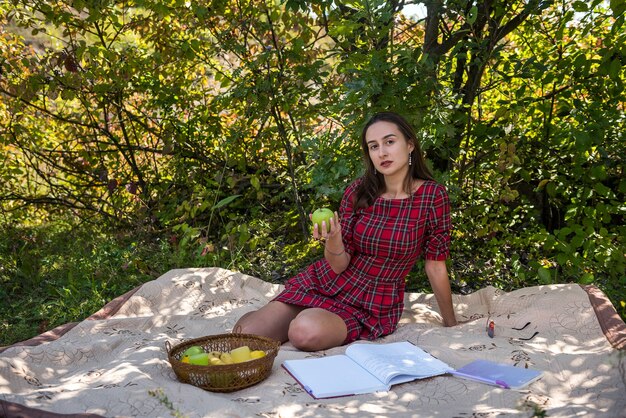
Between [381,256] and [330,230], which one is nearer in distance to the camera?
[330,230]

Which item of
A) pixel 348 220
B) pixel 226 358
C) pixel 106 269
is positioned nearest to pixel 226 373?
pixel 226 358

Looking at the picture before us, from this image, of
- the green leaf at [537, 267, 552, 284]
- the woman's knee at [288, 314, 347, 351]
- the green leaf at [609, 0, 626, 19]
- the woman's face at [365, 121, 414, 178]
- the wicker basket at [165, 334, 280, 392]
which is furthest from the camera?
the green leaf at [537, 267, 552, 284]

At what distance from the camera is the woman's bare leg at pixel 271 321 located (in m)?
3.41

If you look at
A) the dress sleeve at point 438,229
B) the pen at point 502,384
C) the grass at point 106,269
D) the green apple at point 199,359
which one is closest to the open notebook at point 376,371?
the pen at point 502,384

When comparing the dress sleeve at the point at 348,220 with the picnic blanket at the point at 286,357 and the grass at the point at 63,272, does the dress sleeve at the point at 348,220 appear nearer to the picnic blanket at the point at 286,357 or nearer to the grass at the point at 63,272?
the picnic blanket at the point at 286,357

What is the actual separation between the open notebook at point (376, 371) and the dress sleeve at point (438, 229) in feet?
1.96

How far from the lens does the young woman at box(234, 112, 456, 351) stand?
3.42 meters

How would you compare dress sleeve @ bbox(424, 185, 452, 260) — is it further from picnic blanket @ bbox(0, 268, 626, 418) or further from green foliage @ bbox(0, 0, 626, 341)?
green foliage @ bbox(0, 0, 626, 341)

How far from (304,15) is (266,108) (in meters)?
0.85

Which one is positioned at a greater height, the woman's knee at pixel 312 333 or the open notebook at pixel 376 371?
the woman's knee at pixel 312 333

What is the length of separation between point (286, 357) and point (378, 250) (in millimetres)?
751

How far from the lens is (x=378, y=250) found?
346 cm

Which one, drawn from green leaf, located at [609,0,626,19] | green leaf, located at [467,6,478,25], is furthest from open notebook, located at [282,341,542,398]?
green leaf, located at [609,0,626,19]

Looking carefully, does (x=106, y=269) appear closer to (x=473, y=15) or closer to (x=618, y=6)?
(x=473, y=15)
